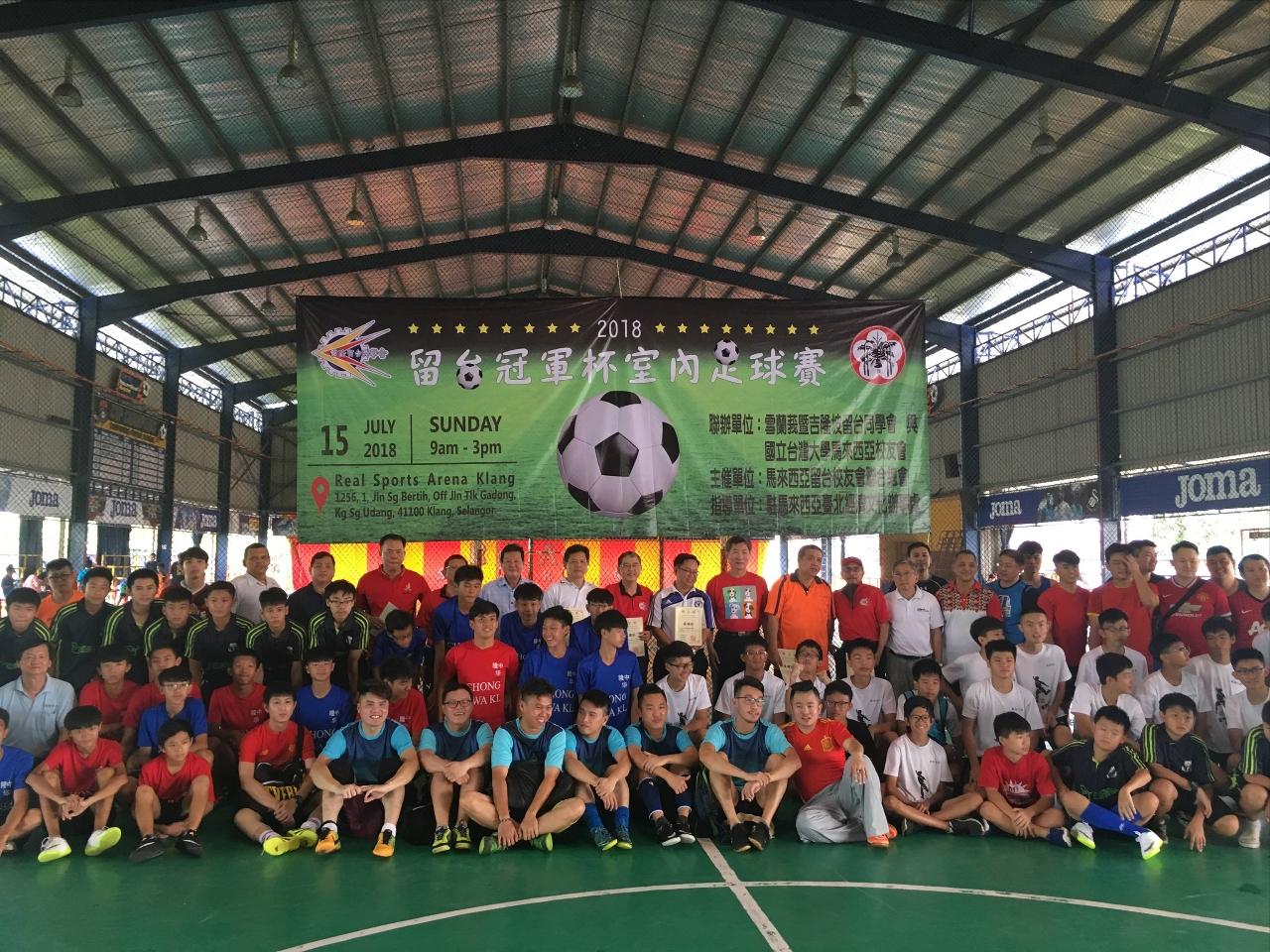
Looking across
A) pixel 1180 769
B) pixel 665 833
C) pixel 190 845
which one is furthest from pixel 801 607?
pixel 190 845

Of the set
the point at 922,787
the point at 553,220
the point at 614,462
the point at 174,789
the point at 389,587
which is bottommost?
the point at 922,787

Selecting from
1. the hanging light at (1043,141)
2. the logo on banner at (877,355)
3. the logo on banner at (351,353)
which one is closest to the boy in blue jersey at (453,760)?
the logo on banner at (351,353)

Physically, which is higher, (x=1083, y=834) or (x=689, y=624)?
(x=689, y=624)

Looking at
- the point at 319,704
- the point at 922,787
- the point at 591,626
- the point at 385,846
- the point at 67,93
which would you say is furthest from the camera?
the point at 67,93

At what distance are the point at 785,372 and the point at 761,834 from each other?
4441mm

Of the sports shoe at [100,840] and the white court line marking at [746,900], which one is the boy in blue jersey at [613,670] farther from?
the sports shoe at [100,840]

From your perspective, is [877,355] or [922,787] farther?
[877,355]

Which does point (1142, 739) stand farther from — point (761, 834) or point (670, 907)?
point (670, 907)

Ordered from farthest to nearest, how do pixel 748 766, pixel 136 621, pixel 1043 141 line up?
pixel 1043 141 < pixel 136 621 < pixel 748 766

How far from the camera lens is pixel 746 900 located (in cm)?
511

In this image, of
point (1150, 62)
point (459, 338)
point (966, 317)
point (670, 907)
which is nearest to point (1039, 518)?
point (966, 317)

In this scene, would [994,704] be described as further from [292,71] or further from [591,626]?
[292,71]

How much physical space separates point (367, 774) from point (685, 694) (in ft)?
7.78

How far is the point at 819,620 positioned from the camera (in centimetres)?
780
